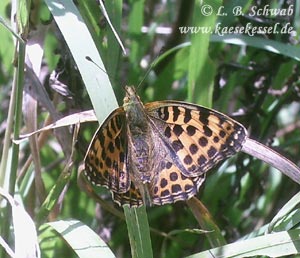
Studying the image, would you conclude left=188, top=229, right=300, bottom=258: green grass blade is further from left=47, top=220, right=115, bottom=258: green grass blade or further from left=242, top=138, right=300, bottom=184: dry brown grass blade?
left=47, top=220, right=115, bottom=258: green grass blade

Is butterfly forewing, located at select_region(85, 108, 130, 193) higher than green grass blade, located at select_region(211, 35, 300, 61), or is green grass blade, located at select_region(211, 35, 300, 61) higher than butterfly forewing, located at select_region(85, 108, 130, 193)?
green grass blade, located at select_region(211, 35, 300, 61)

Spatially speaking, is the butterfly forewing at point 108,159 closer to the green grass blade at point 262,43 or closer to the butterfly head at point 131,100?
the butterfly head at point 131,100

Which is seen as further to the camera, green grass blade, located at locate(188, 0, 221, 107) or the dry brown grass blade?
green grass blade, located at locate(188, 0, 221, 107)

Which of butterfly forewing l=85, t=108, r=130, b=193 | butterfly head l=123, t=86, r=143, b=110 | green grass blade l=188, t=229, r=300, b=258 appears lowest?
green grass blade l=188, t=229, r=300, b=258

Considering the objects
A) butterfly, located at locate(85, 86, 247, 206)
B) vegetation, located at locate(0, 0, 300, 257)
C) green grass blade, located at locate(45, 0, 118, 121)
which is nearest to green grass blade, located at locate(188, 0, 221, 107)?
vegetation, located at locate(0, 0, 300, 257)

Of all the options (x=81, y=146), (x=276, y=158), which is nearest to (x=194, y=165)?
(x=276, y=158)

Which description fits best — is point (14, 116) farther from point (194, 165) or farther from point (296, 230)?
point (296, 230)
